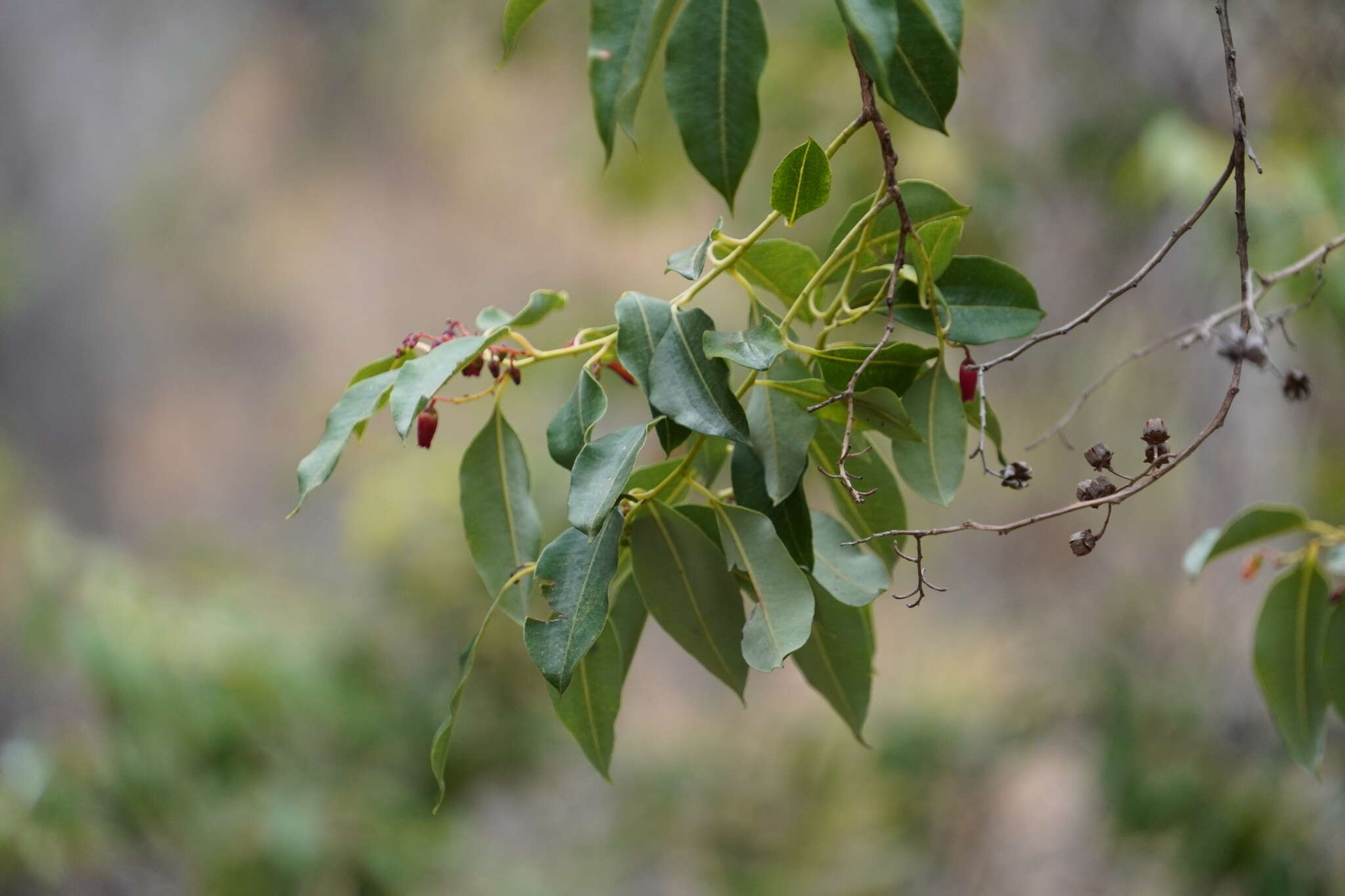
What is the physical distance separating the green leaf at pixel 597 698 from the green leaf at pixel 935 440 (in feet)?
0.55

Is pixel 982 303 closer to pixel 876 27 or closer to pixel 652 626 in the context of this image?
pixel 876 27

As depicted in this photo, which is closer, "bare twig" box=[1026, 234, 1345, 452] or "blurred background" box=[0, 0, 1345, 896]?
"bare twig" box=[1026, 234, 1345, 452]

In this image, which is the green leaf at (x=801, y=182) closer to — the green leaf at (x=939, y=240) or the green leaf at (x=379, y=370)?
the green leaf at (x=939, y=240)

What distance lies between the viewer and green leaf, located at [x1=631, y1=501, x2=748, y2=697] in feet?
1.72

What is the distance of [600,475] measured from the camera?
46cm

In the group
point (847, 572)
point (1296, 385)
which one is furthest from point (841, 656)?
point (1296, 385)

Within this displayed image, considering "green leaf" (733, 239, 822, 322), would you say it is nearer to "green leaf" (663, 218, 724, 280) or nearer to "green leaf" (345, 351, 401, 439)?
"green leaf" (663, 218, 724, 280)

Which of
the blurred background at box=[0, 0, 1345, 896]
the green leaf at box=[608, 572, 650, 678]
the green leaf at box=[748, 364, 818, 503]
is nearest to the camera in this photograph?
the green leaf at box=[748, 364, 818, 503]

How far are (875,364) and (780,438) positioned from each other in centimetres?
6

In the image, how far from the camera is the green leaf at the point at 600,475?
44 cm

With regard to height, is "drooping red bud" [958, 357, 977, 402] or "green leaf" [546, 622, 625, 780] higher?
"drooping red bud" [958, 357, 977, 402]

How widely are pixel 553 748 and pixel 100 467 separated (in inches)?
111

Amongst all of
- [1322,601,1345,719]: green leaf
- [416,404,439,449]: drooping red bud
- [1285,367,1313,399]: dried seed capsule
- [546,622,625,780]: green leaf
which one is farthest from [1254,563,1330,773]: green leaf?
[416,404,439,449]: drooping red bud

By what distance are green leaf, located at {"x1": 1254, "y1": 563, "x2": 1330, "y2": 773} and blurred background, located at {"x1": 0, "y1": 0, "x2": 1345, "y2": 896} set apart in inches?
9.9
